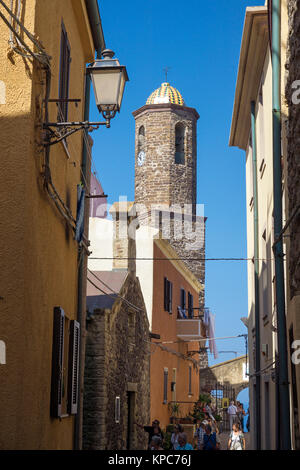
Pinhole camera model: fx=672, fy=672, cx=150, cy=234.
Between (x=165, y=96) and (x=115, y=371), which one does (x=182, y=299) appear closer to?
(x=115, y=371)

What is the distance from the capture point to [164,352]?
23.9 metres

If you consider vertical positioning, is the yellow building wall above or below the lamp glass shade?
below

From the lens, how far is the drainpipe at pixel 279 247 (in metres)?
8.22

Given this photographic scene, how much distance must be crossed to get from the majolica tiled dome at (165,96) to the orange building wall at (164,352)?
1504 cm

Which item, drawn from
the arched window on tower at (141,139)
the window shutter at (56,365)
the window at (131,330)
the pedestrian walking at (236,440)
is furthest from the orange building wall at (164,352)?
the window shutter at (56,365)

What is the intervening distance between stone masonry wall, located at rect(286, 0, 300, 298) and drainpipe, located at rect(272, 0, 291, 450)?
57cm

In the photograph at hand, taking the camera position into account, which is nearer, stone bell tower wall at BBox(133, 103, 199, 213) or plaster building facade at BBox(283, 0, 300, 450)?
plaster building facade at BBox(283, 0, 300, 450)

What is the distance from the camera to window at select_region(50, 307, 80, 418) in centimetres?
767

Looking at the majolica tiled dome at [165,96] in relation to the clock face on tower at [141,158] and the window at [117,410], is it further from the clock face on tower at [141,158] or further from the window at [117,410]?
the window at [117,410]

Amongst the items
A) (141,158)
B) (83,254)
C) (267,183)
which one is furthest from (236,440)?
(141,158)

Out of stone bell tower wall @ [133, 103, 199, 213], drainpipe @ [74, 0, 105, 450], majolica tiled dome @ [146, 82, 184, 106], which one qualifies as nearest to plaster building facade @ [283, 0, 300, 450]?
drainpipe @ [74, 0, 105, 450]

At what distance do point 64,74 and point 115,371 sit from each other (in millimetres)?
8771

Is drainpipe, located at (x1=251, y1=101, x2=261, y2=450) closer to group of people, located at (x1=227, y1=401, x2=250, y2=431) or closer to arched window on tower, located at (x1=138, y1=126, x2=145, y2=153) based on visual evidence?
group of people, located at (x1=227, y1=401, x2=250, y2=431)

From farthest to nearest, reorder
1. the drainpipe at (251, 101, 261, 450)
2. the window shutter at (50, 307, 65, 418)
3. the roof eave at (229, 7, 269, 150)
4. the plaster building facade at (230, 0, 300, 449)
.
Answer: the drainpipe at (251, 101, 261, 450) → the roof eave at (229, 7, 269, 150) → the plaster building facade at (230, 0, 300, 449) → the window shutter at (50, 307, 65, 418)
